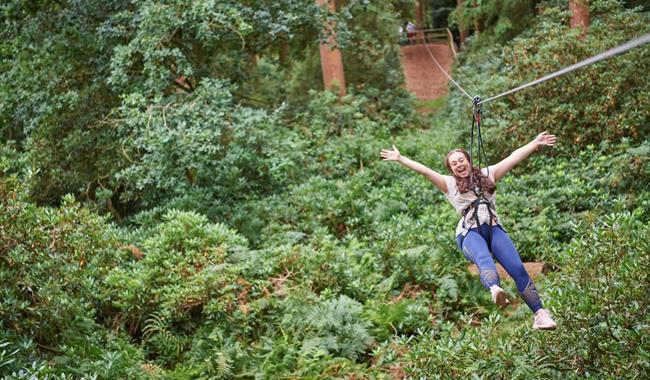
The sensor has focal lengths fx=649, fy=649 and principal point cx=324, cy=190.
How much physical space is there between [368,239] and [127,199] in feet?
14.8

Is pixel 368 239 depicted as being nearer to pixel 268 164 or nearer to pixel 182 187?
pixel 268 164

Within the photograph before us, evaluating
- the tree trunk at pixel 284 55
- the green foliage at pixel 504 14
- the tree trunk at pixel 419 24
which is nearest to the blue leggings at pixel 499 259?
the green foliage at pixel 504 14

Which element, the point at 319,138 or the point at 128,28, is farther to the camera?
the point at 319,138

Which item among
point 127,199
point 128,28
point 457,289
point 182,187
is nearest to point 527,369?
point 457,289

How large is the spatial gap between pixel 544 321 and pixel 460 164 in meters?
1.40

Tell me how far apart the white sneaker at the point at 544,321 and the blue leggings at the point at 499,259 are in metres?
0.09

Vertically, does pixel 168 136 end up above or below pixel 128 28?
below

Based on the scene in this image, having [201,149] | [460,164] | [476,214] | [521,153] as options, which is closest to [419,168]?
[460,164]

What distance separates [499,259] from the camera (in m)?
5.30

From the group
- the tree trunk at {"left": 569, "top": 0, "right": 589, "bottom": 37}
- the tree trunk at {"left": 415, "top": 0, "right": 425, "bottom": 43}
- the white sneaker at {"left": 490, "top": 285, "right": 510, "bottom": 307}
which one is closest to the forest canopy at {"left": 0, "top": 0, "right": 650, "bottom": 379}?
the tree trunk at {"left": 569, "top": 0, "right": 589, "bottom": 37}

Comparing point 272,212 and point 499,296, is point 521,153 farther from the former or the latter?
point 272,212

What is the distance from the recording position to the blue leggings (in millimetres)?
5027

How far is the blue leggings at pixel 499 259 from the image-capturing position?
503 cm

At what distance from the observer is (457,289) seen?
7930mm
